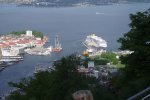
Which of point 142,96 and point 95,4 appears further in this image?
point 95,4

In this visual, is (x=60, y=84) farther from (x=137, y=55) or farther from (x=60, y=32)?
(x=60, y=32)

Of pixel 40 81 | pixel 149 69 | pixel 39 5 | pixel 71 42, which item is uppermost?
pixel 149 69

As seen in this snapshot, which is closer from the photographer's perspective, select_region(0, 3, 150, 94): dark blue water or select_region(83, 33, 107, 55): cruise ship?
select_region(0, 3, 150, 94): dark blue water

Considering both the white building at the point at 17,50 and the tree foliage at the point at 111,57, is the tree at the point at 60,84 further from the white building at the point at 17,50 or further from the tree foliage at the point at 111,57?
the white building at the point at 17,50

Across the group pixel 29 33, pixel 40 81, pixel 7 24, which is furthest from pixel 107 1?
pixel 40 81

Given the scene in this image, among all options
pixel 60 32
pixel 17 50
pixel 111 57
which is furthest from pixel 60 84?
pixel 60 32

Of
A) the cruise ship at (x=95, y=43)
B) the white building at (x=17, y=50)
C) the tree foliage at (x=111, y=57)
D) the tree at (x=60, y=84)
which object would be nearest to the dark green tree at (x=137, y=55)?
the tree at (x=60, y=84)

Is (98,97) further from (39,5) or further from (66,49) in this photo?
(39,5)

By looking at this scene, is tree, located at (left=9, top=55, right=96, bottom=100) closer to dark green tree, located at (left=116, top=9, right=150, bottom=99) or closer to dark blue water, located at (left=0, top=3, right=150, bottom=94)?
dark green tree, located at (left=116, top=9, right=150, bottom=99)

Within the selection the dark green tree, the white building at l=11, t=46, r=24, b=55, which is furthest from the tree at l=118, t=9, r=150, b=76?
→ the white building at l=11, t=46, r=24, b=55
